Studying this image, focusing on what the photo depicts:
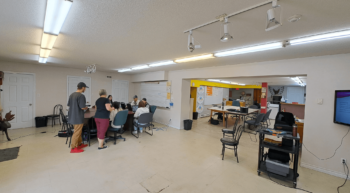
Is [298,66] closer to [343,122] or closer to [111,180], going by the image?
[343,122]

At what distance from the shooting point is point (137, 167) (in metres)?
2.91

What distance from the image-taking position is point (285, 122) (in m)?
3.19

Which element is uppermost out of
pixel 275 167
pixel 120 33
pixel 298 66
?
pixel 120 33

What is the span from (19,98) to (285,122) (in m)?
8.67

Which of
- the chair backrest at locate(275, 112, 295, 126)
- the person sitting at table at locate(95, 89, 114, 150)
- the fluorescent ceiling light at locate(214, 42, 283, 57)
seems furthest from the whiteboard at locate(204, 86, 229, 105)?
the person sitting at table at locate(95, 89, 114, 150)

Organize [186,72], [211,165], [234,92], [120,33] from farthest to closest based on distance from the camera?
[234,92]
[186,72]
[211,165]
[120,33]

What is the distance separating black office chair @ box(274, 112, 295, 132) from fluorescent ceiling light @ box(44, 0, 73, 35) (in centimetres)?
413

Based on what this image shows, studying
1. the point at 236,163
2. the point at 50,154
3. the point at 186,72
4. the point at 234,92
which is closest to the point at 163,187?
the point at 236,163

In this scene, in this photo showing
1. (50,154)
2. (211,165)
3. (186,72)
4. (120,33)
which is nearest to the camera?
(120,33)

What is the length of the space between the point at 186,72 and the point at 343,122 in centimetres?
434

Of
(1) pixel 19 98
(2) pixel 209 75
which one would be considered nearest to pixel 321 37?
(2) pixel 209 75

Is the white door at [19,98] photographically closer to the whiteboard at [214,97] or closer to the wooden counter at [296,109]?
the whiteboard at [214,97]

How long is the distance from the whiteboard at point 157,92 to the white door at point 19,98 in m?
4.59

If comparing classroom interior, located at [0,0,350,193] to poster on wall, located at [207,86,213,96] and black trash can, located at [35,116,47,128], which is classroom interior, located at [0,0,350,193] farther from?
poster on wall, located at [207,86,213,96]
